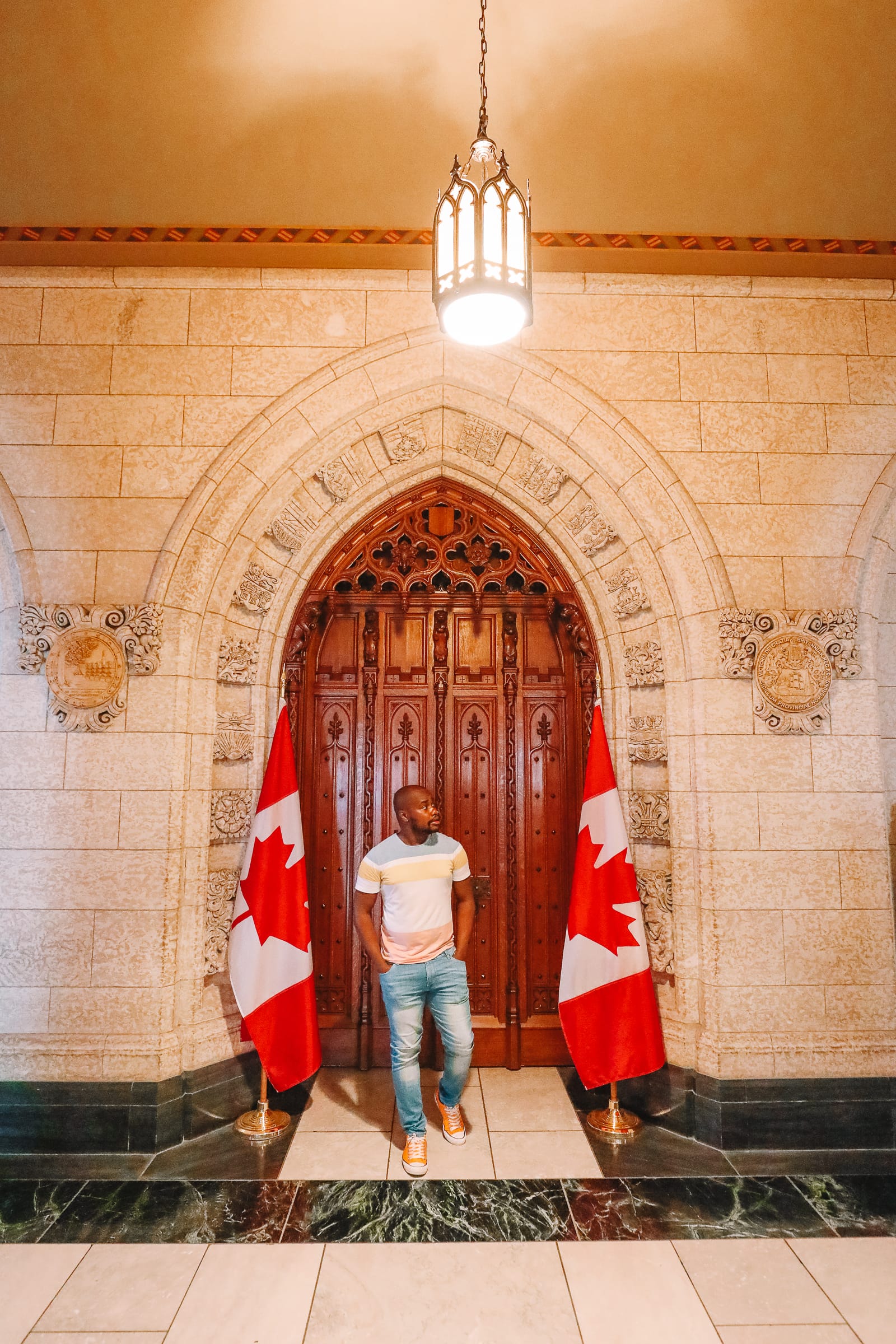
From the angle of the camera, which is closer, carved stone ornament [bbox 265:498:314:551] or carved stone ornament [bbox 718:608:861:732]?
carved stone ornament [bbox 718:608:861:732]

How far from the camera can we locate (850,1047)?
Result: 3.07 meters

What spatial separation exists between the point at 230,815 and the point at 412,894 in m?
0.98

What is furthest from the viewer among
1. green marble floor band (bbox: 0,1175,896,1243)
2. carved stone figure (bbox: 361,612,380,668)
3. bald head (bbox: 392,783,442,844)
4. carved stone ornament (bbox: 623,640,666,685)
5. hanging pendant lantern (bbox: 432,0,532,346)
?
carved stone figure (bbox: 361,612,380,668)

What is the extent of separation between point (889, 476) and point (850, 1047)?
2.53 m

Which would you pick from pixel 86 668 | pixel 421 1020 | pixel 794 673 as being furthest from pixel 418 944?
pixel 794 673

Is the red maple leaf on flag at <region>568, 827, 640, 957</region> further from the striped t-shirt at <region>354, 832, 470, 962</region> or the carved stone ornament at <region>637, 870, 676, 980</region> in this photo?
the striped t-shirt at <region>354, 832, 470, 962</region>

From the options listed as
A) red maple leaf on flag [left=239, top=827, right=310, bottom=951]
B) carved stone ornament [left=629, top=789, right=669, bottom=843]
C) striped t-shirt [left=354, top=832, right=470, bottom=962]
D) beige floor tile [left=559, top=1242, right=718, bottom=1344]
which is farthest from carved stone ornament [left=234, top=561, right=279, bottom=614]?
beige floor tile [left=559, top=1242, right=718, bottom=1344]

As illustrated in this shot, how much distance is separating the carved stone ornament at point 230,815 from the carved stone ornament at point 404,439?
177 centimetres

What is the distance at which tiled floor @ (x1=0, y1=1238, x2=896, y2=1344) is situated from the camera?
2025mm

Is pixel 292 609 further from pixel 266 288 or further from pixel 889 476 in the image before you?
pixel 889 476

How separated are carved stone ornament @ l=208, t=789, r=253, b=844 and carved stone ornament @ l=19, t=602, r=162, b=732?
59 cm

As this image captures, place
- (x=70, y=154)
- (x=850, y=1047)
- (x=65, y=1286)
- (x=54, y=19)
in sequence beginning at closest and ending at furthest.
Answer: (x=65, y=1286) < (x=54, y=19) < (x=70, y=154) < (x=850, y=1047)

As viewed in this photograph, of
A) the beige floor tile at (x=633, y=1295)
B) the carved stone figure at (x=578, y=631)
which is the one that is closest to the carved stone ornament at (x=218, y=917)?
the beige floor tile at (x=633, y=1295)

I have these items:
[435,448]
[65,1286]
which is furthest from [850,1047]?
[435,448]
